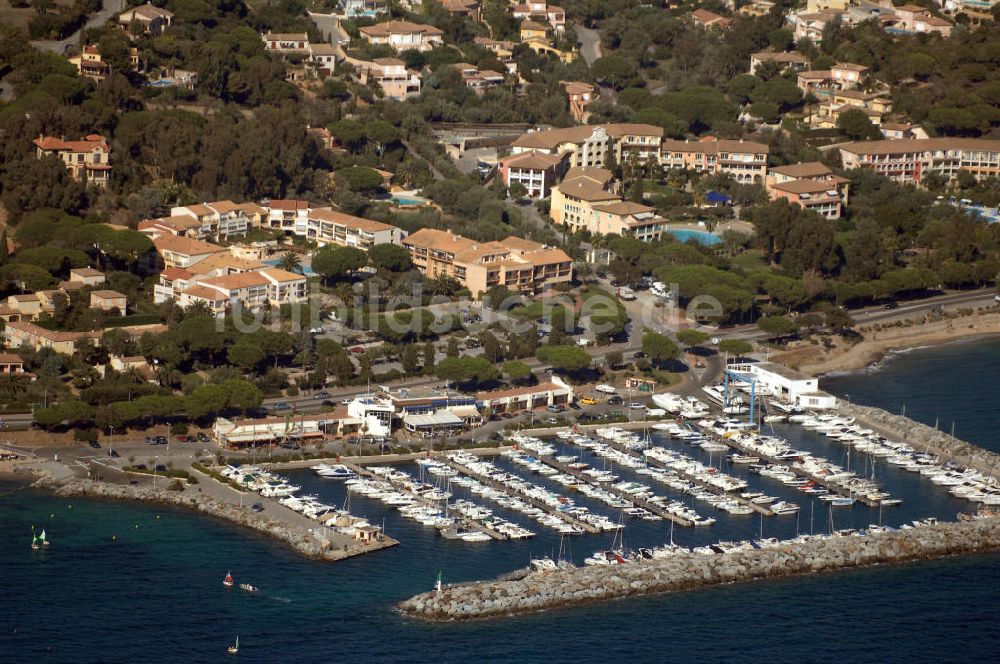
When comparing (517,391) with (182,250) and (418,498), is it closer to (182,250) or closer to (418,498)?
(418,498)

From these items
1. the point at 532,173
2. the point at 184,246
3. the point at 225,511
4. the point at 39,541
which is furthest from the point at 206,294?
the point at 532,173

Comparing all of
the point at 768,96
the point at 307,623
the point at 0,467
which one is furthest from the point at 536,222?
the point at 307,623

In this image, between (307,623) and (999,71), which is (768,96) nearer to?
(999,71)

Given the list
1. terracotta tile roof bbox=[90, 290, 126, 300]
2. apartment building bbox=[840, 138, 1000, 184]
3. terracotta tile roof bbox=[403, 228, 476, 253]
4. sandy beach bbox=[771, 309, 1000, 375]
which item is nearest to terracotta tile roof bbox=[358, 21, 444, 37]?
apartment building bbox=[840, 138, 1000, 184]

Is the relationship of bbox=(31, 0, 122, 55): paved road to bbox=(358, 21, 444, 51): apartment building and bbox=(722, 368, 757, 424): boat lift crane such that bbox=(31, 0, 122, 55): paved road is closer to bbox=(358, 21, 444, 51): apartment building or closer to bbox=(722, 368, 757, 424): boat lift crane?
bbox=(358, 21, 444, 51): apartment building

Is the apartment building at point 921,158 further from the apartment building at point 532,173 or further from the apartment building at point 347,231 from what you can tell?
the apartment building at point 347,231

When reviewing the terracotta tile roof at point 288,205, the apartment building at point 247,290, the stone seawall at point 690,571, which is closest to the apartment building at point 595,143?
the terracotta tile roof at point 288,205
